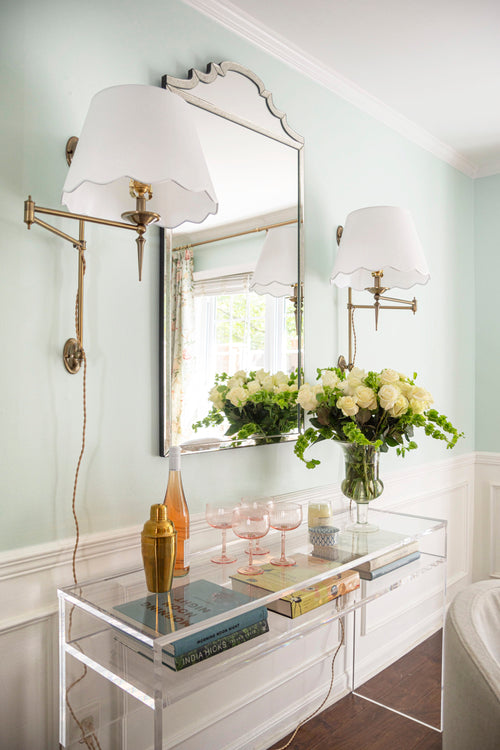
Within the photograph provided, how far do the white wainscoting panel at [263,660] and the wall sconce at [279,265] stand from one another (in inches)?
32.0

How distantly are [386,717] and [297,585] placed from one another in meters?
1.24

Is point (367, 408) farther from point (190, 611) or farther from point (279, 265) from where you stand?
point (190, 611)

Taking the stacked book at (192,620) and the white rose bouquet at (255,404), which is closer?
the stacked book at (192,620)

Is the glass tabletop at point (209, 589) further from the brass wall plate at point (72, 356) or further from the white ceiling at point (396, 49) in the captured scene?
the white ceiling at point (396, 49)

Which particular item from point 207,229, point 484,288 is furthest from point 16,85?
point 484,288

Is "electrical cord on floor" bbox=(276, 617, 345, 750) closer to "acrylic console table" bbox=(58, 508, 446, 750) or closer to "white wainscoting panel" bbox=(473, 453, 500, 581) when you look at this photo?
"acrylic console table" bbox=(58, 508, 446, 750)

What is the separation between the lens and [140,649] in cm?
131

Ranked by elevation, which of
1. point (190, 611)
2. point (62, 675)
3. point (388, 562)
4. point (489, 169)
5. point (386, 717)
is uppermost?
point (489, 169)

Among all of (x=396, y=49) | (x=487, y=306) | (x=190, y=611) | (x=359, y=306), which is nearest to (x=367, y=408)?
(x=359, y=306)

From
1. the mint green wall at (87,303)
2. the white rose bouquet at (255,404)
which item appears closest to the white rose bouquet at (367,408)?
the white rose bouquet at (255,404)

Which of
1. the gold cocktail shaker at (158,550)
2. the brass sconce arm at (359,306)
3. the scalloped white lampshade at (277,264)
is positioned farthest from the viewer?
the brass sconce arm at (359,306)

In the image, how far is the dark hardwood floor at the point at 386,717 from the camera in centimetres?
219

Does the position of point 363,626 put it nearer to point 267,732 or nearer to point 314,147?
point 267,732

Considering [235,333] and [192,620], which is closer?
[192,620]
